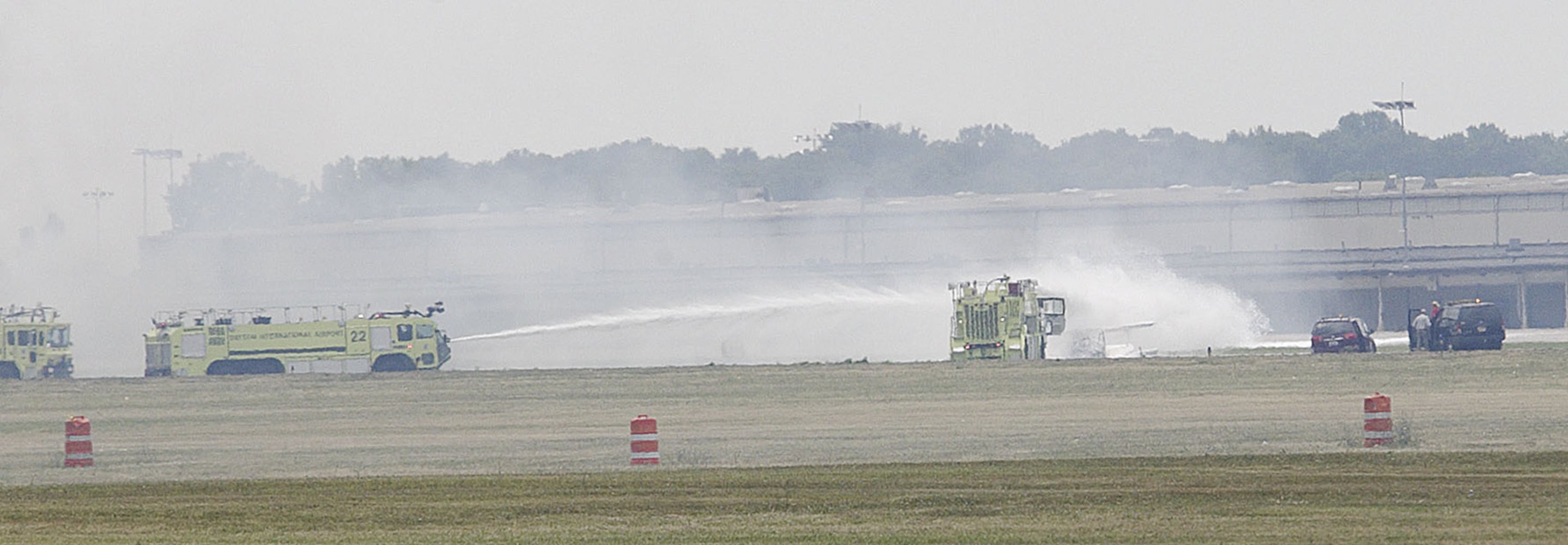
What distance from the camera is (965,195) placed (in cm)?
15438

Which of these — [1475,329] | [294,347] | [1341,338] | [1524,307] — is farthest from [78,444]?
[1524,307]

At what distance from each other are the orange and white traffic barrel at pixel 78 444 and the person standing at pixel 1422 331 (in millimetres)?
46551

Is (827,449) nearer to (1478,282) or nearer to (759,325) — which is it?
(759,325)

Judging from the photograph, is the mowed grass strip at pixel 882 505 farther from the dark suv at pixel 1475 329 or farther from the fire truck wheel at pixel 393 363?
the fire truck wheel at pixel 393 363

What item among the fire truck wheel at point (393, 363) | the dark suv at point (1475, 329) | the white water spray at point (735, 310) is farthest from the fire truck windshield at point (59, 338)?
the dark suv at point (1475, 329)

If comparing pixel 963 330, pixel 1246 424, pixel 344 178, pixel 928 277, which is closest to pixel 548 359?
pixel 963 330

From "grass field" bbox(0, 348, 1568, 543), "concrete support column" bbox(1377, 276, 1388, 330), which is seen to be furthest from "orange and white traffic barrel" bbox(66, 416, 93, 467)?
"concrete support column" bbox(1377, 276, 1388, 330)

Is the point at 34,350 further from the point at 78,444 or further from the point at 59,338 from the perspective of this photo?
the point at 78,444

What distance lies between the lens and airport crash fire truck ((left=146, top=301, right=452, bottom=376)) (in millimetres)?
77188

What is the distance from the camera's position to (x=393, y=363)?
256 ft

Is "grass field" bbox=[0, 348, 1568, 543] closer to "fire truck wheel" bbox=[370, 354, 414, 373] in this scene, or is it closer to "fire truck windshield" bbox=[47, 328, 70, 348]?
"fire truck wheel" bbox=[370, 354, 414, 373]

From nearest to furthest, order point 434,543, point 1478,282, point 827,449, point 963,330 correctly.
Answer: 1. point 434,543
2. point 827,449
3. point 963,330
4. point 1478,282

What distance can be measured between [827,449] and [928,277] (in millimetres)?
91473

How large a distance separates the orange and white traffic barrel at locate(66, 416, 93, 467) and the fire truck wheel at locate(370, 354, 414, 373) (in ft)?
133
